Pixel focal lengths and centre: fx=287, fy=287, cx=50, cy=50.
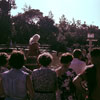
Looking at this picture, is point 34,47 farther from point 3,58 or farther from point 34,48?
point 3,58

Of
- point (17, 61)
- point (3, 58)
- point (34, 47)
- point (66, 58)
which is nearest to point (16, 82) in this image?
point (17, 61)

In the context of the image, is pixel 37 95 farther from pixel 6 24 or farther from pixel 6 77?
pixel 6 24

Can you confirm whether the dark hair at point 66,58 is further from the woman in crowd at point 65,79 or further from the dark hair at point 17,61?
the dark hair at point 17,61

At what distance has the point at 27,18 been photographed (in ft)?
188

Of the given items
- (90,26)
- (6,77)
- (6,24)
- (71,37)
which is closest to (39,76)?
(6,77)

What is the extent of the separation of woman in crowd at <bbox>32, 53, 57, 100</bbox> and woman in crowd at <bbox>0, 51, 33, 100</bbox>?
0.39m

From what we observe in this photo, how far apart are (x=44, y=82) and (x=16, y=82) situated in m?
0.65

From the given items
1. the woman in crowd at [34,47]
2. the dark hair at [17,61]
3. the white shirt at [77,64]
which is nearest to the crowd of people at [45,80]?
the dark hair at [17,61]

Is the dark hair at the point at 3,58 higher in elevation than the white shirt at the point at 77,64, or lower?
higher

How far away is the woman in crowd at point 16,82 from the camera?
4.19 m

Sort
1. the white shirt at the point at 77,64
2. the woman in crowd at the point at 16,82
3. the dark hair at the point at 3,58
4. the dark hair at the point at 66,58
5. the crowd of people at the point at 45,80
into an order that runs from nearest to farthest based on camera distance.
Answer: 1. the crowd of people at the point at 45,80
2. the woman in crowd at the point at 16,82
3. the dark hair at the point at 3,58
4. the dark hair at the point at 66,58
5. the white shirt at the point at 77,64

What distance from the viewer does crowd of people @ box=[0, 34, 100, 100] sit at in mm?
3894

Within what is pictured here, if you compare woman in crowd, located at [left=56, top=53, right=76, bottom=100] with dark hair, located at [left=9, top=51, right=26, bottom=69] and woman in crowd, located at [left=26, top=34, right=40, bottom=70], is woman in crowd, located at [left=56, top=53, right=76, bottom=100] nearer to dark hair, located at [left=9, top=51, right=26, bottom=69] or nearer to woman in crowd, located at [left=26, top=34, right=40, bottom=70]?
dark hair, located at [left=9, top=51, right=26, bottom=69]

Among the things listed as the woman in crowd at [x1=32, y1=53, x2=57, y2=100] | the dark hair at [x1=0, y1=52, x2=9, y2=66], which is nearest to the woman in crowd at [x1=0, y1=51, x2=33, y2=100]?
the woman in crowd at [x1=32, y1=53, x2=57, y2=100]
